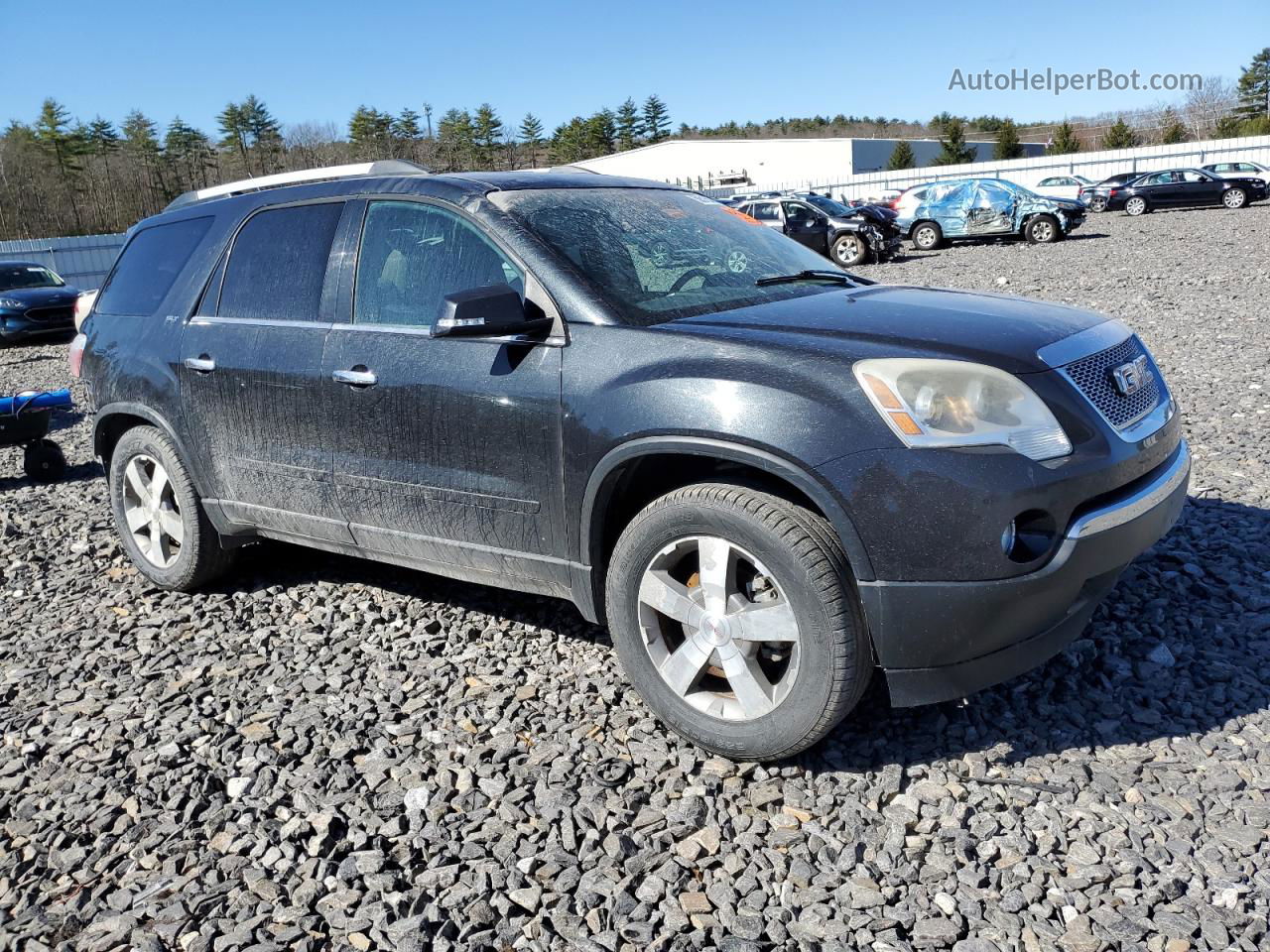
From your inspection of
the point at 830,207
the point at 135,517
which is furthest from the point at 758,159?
the point at 135,517

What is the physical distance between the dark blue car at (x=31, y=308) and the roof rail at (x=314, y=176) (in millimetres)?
13887

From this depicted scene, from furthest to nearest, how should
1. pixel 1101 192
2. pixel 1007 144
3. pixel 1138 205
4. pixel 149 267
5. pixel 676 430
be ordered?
pixel 1007 144
pixel 1101 192
pixel 1138 205
pixel 149 267
pixel 676 430

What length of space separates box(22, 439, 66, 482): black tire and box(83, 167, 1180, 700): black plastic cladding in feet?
12.4

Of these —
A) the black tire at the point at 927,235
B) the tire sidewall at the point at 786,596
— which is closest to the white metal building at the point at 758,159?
the black tire at the point at 927,235

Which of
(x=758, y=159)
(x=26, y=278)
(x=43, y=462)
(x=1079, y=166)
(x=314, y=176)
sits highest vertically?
(x=758, y=159)

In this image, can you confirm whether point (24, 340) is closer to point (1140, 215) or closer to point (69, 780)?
point (69, 780)

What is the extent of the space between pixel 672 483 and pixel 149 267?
10.2 ft

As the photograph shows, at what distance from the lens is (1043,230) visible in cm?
2344

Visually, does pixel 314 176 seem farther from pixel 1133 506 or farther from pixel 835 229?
pixel 835 229

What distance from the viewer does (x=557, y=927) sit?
2.45m

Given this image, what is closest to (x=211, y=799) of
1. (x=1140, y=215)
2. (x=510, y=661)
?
(x=510, y=661)

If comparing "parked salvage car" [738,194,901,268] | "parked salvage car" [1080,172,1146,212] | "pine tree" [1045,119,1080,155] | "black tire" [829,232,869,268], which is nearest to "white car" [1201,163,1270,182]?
"parked salvage car" [1080,172,1146,212]

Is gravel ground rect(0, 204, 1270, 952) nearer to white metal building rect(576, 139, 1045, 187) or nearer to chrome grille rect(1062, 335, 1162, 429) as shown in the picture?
chrome grille rect(1062, 335, 1162, 429)

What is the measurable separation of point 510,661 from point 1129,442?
2.29m
